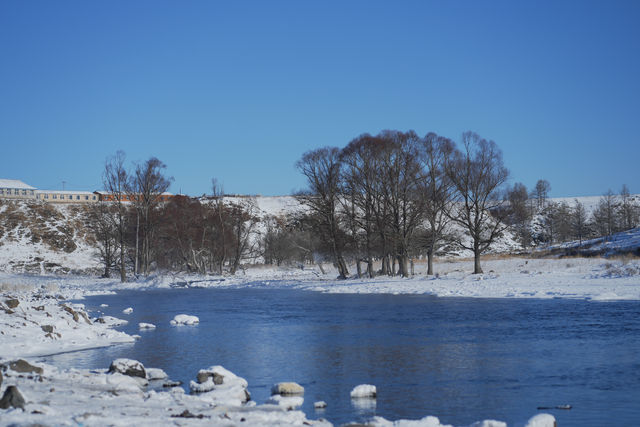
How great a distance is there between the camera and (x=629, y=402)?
1005cm

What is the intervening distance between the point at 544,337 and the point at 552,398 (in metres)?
7.28

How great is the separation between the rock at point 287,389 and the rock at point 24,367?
4.34m

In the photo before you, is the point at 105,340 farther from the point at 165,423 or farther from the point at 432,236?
the point at 432,236

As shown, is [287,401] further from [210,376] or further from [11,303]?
[11,303]

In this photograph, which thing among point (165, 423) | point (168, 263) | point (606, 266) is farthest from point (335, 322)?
point (168, 263)

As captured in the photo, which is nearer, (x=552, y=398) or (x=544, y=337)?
(x=552, y=398)

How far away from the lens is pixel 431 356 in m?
14.8

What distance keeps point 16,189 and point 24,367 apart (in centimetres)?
12908

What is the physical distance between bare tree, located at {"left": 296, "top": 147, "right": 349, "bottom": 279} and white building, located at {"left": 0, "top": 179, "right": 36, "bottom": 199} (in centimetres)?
8862

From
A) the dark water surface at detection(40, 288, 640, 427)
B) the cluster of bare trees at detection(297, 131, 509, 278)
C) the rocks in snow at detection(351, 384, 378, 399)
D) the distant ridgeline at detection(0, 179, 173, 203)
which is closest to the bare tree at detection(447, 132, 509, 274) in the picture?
the cluster of bare trees at detection(297, 131, 509, 278)

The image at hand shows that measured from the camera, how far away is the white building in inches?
4884

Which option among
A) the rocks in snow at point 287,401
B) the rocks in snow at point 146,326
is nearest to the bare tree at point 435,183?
the rocks in snow at point 146,326

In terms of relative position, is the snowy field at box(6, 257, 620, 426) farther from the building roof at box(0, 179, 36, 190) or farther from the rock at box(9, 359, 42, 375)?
the building roof at box(0, 179, 36, 190)

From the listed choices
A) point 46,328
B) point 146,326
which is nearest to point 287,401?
point 46,328
